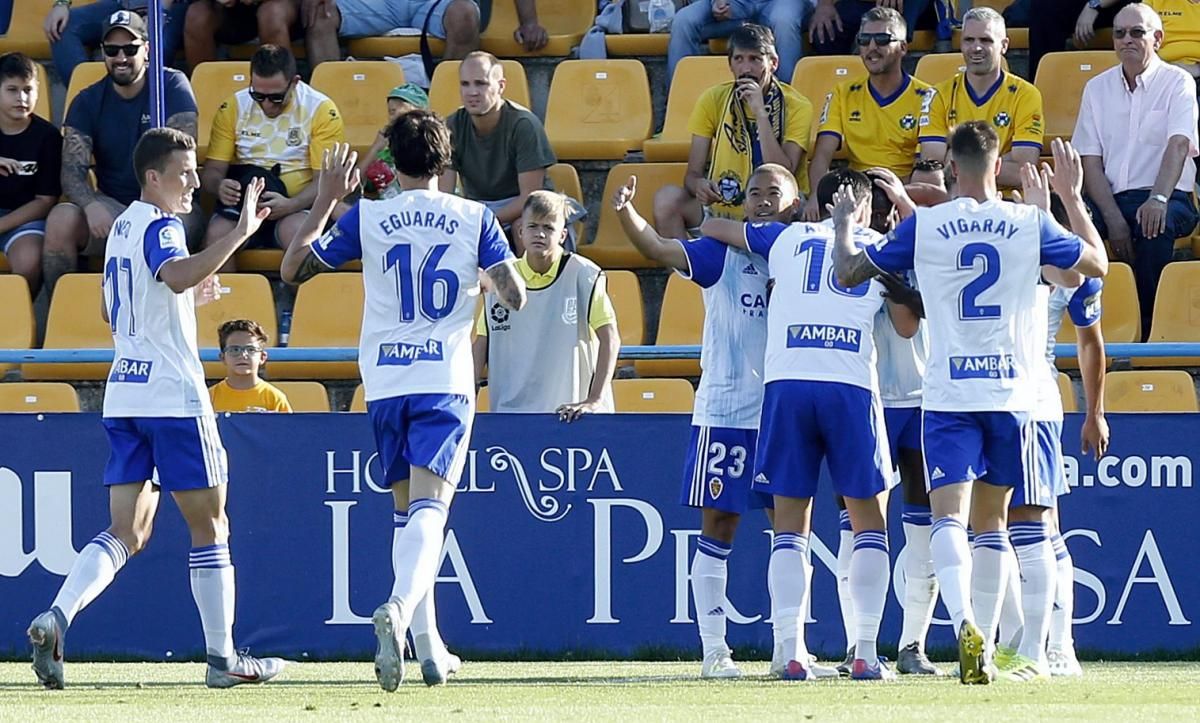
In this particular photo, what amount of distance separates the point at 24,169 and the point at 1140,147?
6284 millimetres

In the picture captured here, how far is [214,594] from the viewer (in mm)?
6895

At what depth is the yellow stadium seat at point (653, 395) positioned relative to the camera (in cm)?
→ 961

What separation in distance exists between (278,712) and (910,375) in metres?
2.96

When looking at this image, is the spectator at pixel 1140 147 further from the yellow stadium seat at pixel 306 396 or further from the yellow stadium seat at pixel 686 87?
the yellow stadium seat at pixel 306 396

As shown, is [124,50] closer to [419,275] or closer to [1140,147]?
[419,275]

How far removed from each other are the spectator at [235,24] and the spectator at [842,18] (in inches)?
132

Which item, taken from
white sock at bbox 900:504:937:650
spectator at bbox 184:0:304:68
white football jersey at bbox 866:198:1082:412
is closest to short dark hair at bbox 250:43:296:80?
spectator at bbox 184:0:304:68

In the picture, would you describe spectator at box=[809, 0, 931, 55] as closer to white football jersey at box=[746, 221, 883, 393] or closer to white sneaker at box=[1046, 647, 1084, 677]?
white football jersey at box=[746, 221, 883, 393]

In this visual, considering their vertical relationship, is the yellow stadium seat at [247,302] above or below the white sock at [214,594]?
above

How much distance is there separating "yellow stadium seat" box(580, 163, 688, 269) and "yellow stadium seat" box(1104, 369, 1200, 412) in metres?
2.82

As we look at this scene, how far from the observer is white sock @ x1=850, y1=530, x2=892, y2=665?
276 inches

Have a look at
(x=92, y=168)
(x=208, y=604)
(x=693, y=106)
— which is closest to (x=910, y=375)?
(x=208, y=604)

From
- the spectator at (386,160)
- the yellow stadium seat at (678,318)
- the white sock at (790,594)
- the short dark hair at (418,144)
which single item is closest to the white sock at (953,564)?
the white sock at (790,594)

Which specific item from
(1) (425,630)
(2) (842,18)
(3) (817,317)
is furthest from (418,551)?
(2) (842,18)
